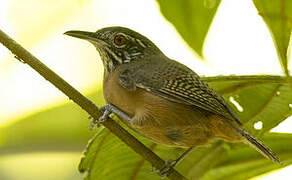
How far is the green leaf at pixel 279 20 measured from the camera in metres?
1.72

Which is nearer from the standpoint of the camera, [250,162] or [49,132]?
[250,162]

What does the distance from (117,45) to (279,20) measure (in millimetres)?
2072

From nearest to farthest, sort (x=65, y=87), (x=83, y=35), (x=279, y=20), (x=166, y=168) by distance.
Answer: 1. (x=279, y=20)
2. (x=65, y=87)
3. (x=166, y=168)
4. (x=83, y=35)

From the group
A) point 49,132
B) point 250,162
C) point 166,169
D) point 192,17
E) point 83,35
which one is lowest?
point 250,162

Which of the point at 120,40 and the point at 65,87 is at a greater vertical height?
the point at 65,87

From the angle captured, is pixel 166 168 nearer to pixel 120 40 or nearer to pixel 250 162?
pixel 250 162

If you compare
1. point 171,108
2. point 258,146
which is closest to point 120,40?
point 171,108

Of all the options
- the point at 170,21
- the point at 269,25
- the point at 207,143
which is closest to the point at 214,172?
the point at 207,143

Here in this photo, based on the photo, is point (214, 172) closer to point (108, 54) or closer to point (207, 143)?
point (207, 143)

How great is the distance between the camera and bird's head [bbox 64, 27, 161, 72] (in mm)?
3617

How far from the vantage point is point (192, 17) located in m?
2.04

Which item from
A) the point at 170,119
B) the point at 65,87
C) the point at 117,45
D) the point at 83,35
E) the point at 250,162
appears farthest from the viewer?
the point at 117,45

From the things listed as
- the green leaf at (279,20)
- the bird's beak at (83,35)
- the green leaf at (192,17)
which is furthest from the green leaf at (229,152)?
the bird's beak at (83,35)

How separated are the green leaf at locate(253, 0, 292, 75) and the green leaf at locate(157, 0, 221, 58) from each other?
0.28m
